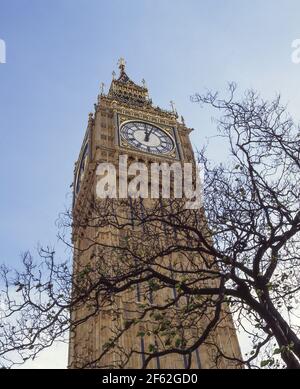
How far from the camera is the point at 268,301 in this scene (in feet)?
29.7

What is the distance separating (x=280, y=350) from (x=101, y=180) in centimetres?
2653

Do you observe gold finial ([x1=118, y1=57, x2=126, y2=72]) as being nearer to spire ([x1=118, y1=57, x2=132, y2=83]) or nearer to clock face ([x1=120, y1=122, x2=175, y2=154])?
spire ([x1=118, y1=57, x2=132, y2=83])

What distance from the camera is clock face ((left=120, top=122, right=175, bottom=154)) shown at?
126ft

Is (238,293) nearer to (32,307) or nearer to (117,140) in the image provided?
(32,307)

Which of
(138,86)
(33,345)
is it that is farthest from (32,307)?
(138,86)

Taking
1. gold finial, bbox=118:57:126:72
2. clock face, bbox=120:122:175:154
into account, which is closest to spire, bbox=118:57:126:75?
gold finial, bbox=118:57:126:72

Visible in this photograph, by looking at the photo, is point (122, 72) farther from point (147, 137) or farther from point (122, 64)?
point (147, 137)

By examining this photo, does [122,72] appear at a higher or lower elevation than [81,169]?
higher

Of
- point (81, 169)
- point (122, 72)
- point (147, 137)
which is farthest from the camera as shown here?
point (122, 72)

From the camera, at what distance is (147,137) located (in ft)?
130

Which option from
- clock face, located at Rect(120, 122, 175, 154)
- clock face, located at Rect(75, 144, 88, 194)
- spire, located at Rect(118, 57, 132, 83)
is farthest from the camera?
spire, located at Rect(118, 57, 132, 83)

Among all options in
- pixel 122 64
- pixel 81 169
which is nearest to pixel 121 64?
pixel 122 64

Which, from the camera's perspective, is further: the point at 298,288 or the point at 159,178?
the point at 159,178

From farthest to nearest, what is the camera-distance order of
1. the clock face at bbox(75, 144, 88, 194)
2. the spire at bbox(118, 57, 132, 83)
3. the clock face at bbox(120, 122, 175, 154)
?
the spire at bbox(118, 57, 132, 83)
the clock face at bbox(75, 144, 88, 194)
the clock face at bbox(120, 122, 175, 154)
